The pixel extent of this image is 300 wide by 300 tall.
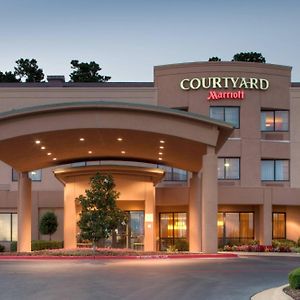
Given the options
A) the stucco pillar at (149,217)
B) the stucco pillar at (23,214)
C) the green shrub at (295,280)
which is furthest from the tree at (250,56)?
the green shrub at (295,280)

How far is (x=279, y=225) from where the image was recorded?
52.1m

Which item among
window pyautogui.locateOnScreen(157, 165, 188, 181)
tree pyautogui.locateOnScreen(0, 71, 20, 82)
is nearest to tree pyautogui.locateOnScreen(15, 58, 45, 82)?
tree pyautogui.locateOnScreen(0, 71, 20, 82)

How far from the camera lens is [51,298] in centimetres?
1662

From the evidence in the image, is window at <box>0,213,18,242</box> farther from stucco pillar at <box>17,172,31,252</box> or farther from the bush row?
stucco pillar at <box>17,172,31,252</box>

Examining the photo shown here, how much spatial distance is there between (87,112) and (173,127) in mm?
4009

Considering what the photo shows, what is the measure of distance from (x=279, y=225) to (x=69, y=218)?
53.6 ft

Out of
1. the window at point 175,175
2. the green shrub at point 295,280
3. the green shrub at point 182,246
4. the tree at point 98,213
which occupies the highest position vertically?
the window at point 175,175

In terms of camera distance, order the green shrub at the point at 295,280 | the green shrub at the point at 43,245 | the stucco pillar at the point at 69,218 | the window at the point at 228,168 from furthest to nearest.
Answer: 1. the window at the point at 228,168
2. the green shrub at the point at 43,245
3. the stucco pillar at the point at 69,218
4. the green shrub at the point at 295,280

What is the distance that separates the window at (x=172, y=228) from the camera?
171 ft

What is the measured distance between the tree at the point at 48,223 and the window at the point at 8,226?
3.29 metres

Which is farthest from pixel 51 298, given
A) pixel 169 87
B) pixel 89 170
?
pixel 169 87

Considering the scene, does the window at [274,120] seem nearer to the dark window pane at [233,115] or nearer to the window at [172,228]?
the dark window pane at [233,115]

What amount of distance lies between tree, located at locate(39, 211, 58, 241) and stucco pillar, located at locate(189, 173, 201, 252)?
10027mm

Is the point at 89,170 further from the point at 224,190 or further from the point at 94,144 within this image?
the point at 224,190
